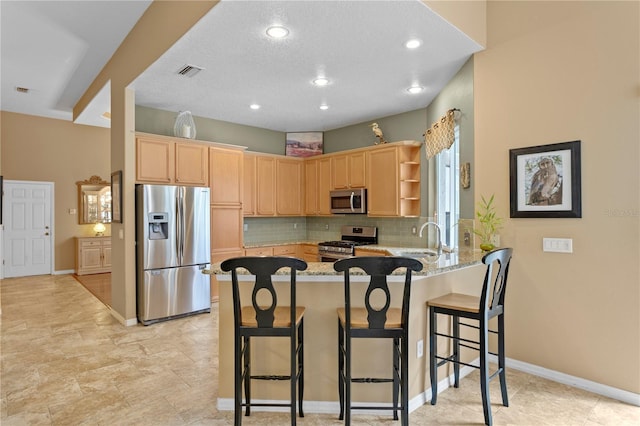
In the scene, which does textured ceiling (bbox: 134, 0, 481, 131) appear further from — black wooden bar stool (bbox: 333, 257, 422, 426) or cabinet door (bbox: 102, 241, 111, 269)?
cabinet door (bbox: 102, 241, 111, 269)

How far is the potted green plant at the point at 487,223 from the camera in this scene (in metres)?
3.24

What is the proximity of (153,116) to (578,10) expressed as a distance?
509 cm

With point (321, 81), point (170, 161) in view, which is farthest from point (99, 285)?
point (321, 81)

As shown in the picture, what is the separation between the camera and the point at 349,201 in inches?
227

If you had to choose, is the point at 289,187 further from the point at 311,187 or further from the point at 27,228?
the point at 27,228

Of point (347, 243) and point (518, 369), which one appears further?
point (347, 243)

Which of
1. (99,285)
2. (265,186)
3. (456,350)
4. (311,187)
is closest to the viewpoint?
(456,350)

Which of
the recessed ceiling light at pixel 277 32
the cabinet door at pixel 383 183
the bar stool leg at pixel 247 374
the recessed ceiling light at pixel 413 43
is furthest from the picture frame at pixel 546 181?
the bar stool leg at pixel 247 374

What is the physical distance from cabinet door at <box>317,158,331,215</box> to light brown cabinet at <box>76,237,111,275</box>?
523 centimetres

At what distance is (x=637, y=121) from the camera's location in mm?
2535

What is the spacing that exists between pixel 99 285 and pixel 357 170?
530 centimetres

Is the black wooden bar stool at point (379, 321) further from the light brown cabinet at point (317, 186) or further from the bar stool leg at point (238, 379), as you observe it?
the light brown cabinet at point (317, 186)

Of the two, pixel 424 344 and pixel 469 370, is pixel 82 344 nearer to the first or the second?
pixel 424 344

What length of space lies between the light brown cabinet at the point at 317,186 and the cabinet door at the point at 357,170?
0.52 meters
